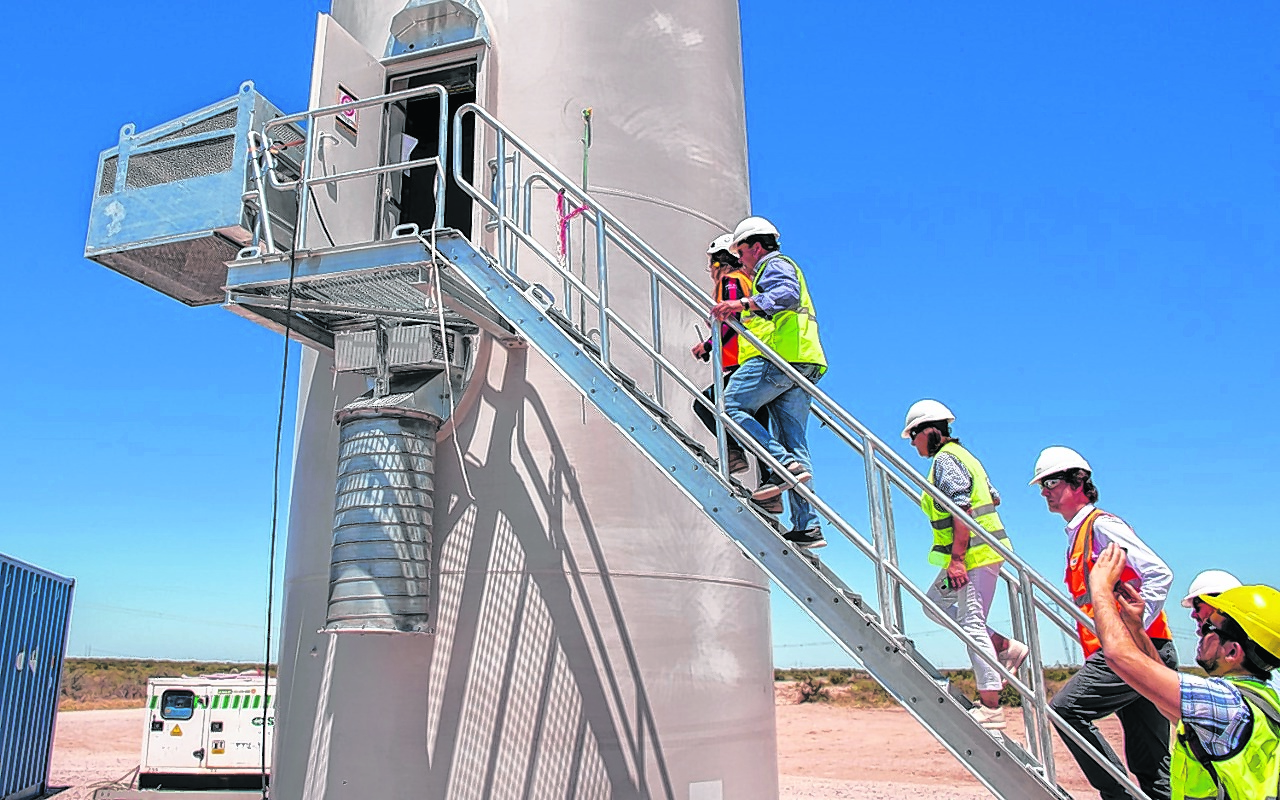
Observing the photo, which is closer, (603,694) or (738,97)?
(603,694)

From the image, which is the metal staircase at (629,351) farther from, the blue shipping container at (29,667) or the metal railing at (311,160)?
the blue shipping container at (29,667)

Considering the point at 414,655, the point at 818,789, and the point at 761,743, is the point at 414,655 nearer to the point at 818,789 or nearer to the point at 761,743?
the point at 761,743

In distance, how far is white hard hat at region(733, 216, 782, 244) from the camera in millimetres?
5883

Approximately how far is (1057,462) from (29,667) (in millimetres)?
17834

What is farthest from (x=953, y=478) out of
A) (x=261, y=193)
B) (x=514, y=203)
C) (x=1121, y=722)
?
(x=261, y=193)

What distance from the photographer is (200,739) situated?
52.7 feet

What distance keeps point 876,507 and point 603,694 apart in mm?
2807

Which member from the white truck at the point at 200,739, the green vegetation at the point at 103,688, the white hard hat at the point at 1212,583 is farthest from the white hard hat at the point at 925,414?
the green vegetation at the point at 103,688

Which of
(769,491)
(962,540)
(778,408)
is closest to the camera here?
(962,540)

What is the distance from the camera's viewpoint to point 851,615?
4695 mm

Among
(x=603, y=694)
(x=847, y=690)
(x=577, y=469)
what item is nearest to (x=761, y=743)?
(x=603, y=694)

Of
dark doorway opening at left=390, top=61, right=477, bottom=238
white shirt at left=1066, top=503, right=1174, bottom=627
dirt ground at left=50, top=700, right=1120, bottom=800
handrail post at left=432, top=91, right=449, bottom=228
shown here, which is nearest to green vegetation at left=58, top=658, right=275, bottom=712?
dirt ground at left=50, top=700, right=1120, bottom=800

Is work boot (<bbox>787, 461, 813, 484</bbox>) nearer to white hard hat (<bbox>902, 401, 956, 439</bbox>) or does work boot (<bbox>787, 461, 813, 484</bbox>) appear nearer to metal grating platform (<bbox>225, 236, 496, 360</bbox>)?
white hard hat (<bbox>902, 401, 956, 439</bbox>)

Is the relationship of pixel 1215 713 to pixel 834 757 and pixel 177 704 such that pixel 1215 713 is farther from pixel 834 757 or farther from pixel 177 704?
pixel 834 757
